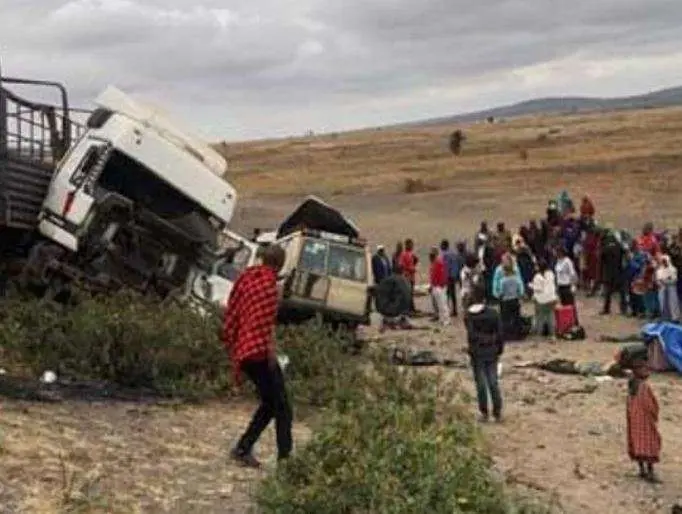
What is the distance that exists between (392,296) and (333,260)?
2.16m

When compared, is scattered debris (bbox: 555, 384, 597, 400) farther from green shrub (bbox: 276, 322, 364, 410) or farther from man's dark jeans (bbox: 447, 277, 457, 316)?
man's dark jeans (bbox: 447, 277, 457, 316)

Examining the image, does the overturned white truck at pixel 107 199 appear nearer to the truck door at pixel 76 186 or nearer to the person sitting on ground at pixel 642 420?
the truck door at pixel 76 186

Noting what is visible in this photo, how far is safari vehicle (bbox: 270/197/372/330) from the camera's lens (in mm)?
16516

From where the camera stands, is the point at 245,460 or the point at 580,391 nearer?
the point at 245,460

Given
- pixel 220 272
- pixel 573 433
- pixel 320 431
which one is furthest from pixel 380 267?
pixel 320 431

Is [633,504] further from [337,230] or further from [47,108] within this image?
[337,230]

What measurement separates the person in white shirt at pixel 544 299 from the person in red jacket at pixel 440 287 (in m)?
1.95

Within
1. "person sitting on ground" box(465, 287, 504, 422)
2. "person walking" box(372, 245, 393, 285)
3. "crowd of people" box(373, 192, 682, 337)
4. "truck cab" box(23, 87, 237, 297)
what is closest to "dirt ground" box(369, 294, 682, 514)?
"person sitting on ground" box(465, 287, 504, 422)

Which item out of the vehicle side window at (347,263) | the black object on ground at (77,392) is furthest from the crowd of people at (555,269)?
the black object on ground at (77,392)

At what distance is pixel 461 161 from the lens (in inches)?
2638

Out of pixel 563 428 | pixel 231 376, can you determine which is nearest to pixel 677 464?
pixel 563 428

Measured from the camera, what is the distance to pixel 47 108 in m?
14.6

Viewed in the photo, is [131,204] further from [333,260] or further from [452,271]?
[452,271]

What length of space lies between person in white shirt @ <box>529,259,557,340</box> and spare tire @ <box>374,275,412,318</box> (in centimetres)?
192
